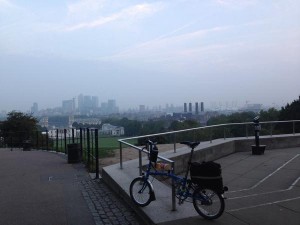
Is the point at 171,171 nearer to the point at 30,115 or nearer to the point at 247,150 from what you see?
the point at 247,150

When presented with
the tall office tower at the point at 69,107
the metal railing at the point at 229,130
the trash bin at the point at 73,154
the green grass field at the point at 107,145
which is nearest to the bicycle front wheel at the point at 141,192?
the metal railing at the point at 229,130

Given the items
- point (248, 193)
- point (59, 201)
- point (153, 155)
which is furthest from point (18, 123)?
point (153, 155)

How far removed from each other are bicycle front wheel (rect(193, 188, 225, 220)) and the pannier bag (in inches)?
4.0

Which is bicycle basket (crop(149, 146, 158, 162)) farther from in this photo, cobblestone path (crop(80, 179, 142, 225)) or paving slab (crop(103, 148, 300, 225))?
cobblestone path (crop(80, 179, 142, 225))

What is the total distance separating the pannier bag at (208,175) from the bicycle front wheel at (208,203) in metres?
0.10

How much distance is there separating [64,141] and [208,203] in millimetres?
15092

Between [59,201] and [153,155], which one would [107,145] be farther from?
[153,155]

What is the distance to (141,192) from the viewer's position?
685 centimetres

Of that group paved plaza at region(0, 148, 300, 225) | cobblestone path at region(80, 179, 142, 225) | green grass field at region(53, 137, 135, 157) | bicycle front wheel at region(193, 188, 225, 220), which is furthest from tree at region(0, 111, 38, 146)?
bicycle front wheel at region(193, 188, 225, 220)

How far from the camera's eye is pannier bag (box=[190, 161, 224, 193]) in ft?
18.5

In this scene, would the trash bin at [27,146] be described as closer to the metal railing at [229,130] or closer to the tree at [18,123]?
the tree at [18,123]

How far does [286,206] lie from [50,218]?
384 cm

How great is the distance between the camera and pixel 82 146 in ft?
50.4

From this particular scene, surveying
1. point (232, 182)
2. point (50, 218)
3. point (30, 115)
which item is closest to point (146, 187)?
point (50, 218)
